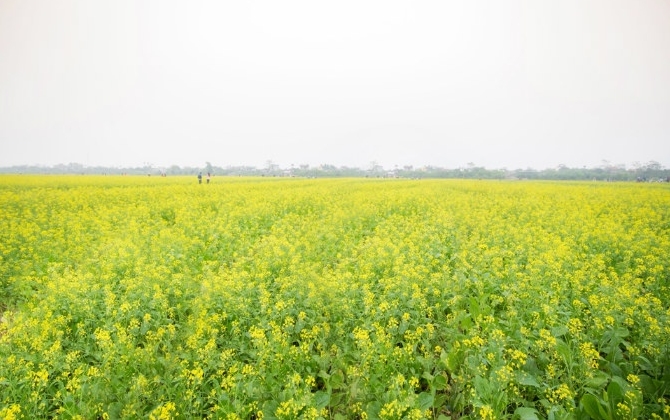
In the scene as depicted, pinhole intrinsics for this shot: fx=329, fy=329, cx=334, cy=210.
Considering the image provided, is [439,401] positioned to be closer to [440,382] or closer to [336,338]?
[440,382]

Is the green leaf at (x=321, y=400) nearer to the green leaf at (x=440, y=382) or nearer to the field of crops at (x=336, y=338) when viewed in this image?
the field of crops at (x=336, y=338)

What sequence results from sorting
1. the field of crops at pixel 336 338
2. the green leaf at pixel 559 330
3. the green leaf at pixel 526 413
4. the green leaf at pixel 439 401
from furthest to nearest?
the green leaf at pixel 559 330 → the green leaf at pixel 439 401 → the field of crops at pixel 336 338 → the green leaf at pixel 526 413

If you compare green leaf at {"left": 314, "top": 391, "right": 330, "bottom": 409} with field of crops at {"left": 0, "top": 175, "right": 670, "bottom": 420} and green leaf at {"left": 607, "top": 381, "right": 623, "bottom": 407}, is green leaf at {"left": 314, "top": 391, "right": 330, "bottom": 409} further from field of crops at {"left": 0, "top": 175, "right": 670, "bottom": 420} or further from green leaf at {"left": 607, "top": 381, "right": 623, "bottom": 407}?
green leaf at {"left": 607, "top": 381, "right": 623, "bottom": 407}

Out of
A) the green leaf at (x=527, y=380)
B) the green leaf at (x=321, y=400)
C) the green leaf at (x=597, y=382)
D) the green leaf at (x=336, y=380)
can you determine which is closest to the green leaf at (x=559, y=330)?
the green leaf at (x=597, y=382)

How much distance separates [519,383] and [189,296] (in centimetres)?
544

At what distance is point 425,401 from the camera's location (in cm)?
334

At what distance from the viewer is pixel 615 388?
10.5ft

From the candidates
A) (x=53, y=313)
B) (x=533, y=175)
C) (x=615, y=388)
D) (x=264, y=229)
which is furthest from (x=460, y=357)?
(x=533, y=175)

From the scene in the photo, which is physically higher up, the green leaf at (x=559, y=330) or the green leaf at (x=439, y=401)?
the green leaf at (x=559, y=330)

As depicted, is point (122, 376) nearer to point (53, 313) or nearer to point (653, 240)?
Answer: point (53, 313)

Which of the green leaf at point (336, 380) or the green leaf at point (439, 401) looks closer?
the green leaf at point (439, 401)

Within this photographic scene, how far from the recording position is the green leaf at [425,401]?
3.30 metres

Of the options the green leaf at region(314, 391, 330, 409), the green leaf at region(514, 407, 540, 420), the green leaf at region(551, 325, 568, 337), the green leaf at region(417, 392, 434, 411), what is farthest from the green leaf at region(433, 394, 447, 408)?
the green leaf at region(551, 325, 568, 337)

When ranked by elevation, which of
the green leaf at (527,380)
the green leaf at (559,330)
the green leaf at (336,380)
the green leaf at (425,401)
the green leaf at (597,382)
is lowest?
the green leaf at (336,380)
